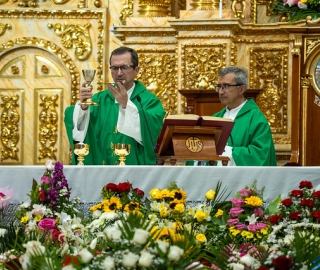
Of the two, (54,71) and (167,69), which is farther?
(54,71)

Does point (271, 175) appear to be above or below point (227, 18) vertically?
below

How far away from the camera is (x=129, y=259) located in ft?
11.6

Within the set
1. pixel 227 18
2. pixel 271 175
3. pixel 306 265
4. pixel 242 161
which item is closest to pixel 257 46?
pixel 227 18

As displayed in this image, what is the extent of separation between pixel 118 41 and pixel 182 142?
17.0 ft

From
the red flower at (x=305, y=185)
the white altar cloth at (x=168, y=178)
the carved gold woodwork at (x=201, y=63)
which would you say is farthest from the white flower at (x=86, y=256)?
the carved gold woodwork at (x=201, y=63)

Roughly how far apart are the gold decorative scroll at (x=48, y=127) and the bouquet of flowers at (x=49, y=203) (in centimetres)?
621

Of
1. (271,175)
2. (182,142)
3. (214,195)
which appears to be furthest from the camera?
(182,142)

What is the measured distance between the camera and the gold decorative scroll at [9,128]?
12.3 meters

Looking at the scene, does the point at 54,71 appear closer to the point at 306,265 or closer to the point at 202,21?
the point at 202,21

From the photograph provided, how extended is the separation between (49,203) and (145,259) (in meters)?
2.42

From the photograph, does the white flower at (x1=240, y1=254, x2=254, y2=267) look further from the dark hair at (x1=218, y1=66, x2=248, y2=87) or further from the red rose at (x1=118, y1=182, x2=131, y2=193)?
the dark hair at (x1=218, y1=66, x2=248, y2=87)

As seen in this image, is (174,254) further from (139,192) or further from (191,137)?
(191,137)

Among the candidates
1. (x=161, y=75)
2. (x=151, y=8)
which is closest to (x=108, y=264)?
(x=161, y=75)

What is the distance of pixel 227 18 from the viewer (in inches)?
430
